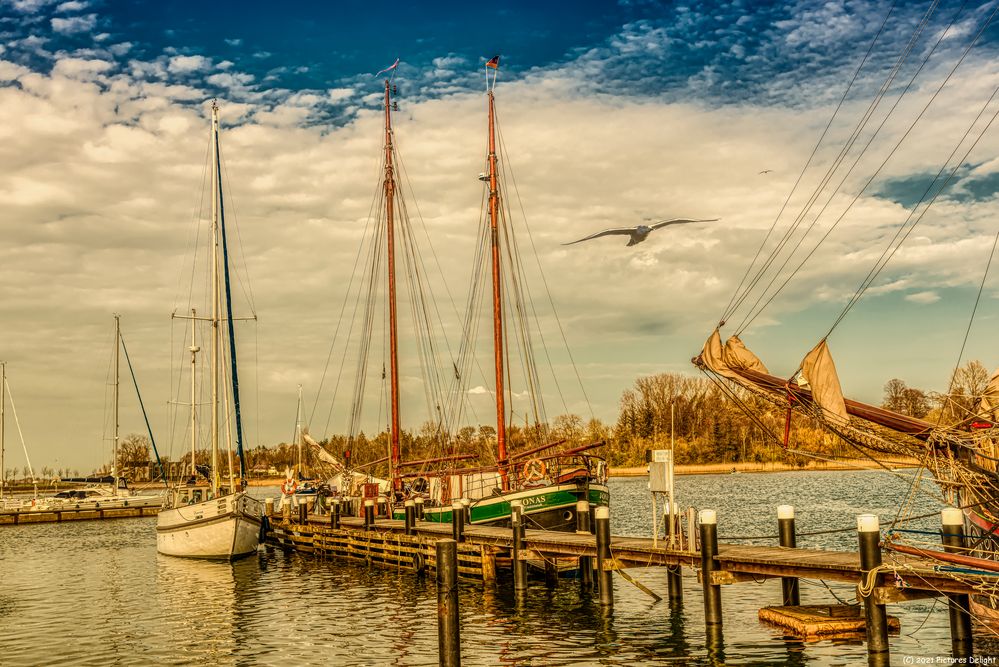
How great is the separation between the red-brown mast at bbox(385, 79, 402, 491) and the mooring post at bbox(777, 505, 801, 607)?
2293 cm

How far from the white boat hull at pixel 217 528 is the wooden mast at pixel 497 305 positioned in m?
12.5

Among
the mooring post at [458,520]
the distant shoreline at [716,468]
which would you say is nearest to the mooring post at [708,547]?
the mooring post at [458,520]

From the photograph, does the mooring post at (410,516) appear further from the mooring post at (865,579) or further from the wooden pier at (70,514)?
the wooden pier at (70,514)

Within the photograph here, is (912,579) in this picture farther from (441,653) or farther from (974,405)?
(441,653)

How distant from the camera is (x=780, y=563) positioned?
18516 mm

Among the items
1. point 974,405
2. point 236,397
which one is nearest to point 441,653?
point 974,405

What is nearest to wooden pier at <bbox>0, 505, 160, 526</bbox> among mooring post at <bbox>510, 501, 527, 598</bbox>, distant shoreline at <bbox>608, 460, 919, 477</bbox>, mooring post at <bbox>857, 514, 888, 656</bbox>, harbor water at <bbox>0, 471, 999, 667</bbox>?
harbor water at <bbox>0, 471, 999, 667</bbox>

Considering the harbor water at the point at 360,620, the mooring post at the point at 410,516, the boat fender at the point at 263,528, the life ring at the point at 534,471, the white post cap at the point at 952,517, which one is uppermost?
the life ring at the point at 534,471

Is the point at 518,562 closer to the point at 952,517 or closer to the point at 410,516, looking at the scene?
the point at 410,516

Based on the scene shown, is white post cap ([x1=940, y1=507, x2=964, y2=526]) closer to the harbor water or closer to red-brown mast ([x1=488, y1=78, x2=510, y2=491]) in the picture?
the harbor water

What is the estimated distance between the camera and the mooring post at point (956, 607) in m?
17.3

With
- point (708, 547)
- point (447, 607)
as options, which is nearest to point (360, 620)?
point (447, 607)

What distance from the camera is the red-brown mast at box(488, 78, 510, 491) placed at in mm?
35844

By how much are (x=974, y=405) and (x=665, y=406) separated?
98.4 m
